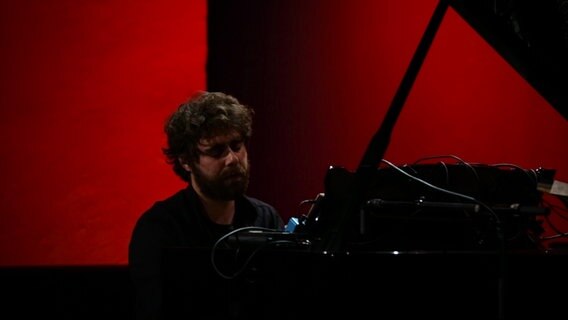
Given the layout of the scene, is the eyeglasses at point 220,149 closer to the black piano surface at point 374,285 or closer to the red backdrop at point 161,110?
the red backdrop at point 161,110

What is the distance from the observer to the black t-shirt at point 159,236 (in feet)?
5.99

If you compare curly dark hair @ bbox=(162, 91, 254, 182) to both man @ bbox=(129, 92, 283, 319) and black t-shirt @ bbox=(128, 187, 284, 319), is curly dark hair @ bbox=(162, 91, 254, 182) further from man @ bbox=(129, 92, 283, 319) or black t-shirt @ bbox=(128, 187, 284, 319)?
black t-shirt @ bbox=(128, 187, 284, 319)

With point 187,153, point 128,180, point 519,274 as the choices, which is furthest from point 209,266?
point 128,180

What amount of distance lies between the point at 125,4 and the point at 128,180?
72 centimetres

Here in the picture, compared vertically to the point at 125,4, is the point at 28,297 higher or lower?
lower

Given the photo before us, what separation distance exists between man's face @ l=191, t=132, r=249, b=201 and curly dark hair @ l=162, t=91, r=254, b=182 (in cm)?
3

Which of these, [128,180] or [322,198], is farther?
[128,180]

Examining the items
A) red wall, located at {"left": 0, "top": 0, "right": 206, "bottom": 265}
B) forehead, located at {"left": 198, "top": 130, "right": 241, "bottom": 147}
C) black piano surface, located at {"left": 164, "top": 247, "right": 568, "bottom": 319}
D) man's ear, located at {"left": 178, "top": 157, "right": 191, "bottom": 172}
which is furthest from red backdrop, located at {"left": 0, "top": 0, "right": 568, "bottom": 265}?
black piano surface, located at {"left": 164, "top": 247, "right": 568, "bottom": 319}

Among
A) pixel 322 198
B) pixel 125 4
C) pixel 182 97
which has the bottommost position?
pixel 322 198

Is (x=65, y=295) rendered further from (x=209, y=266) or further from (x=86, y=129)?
(x=209, y=266)

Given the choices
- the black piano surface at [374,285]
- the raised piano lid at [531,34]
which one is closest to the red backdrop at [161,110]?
the raised piano lid at [531,34]

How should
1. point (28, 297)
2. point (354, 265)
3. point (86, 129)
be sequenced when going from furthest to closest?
point (86, 129) → point (28, 297) → point (354, 265)

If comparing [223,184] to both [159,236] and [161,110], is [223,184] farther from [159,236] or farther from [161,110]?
[161,110]

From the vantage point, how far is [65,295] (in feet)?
6.75
